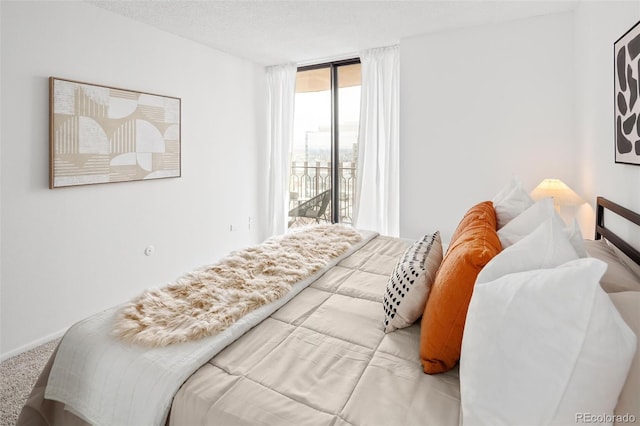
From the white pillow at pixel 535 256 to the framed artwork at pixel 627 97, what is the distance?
99 cm

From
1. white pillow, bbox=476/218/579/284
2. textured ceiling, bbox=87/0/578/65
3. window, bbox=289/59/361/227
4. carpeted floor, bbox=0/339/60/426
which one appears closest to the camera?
white pillow, bbox=476/218/579/284

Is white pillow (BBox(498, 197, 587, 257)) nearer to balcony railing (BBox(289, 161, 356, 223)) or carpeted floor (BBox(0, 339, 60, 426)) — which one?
carpeted floor (BBox(0, 339, 60, 426))

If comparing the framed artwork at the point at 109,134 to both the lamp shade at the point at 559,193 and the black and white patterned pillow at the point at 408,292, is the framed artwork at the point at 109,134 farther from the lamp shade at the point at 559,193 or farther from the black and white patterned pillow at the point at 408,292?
the lamp shade at the point at 559,193

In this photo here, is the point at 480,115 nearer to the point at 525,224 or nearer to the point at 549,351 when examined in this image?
the point at 525,224

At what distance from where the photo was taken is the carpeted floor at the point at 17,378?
1.89m

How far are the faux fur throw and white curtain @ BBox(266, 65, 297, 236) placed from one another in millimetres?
2357

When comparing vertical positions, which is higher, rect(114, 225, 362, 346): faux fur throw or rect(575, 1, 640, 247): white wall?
rect(575, 1, 640, 247): white wall

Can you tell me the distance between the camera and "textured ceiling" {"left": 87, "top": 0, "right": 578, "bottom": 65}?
2.85 metres

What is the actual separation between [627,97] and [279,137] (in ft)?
12.1

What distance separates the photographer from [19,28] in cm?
237

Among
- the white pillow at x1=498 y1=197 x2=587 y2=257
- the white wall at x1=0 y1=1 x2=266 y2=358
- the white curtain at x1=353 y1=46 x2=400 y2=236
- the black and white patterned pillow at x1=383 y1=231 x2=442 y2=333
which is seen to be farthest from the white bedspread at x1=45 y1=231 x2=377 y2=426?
the white curtain at x1=353 y1=46 x2=400 y2=236

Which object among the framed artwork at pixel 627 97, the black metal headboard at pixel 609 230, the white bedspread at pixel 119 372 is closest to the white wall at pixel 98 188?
the white bedspread at pixel 119 372

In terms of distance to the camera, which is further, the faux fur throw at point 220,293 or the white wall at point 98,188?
the white wall at point 98,188

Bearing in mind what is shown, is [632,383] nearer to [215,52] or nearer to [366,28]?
[366,28]
